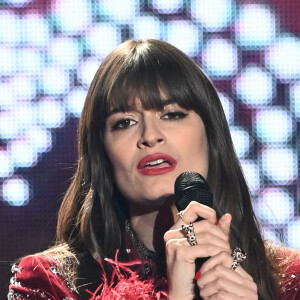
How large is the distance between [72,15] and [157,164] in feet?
3.70

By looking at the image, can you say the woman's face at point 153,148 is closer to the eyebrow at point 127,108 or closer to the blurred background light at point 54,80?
the eyebrow at point 127,108

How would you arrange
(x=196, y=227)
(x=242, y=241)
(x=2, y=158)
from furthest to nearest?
(x=2, y=158)
(x=242, y=241)
(x=196, y=227)

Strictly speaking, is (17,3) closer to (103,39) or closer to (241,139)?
(103,39)

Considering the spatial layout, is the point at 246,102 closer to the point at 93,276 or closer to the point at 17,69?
the point at 17,69

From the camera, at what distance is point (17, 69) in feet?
9.28

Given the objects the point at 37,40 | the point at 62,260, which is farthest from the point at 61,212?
the point at 37,40

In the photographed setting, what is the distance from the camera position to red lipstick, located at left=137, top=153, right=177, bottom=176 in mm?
1867

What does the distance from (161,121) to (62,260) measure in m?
0.39

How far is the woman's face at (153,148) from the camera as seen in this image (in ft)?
6.15

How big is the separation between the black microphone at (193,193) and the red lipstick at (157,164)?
0.81 feet

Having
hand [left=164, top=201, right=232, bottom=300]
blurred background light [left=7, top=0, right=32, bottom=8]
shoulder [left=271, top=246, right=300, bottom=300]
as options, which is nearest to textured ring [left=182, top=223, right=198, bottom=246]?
hand [left=164, top=201, right=232, bottom=300]

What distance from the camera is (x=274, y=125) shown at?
2879mm

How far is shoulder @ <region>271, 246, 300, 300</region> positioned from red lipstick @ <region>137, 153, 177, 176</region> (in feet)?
1.29

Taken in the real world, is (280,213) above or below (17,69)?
below
